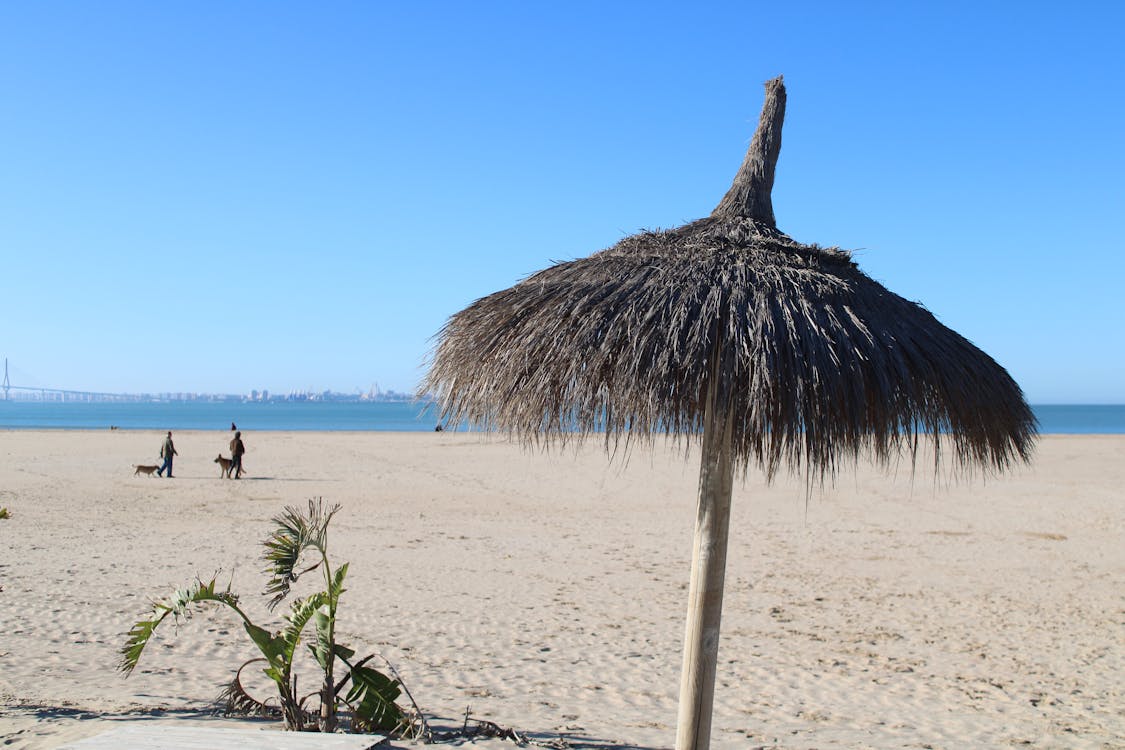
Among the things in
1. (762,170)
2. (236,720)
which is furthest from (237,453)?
(762,170)

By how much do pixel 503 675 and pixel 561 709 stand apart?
876 mm

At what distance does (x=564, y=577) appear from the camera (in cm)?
1016

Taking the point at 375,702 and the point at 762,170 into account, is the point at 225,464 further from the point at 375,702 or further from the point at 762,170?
the point at 762,170

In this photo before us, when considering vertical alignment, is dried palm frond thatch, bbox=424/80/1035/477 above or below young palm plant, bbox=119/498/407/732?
above

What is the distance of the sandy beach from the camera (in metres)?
5.68

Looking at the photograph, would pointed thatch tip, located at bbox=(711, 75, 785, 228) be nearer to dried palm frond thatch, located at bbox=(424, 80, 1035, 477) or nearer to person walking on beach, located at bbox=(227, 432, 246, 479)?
dried palm frond thatch, located at bbox=(424, 80, 1035, 477)

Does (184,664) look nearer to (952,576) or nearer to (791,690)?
(791,690)

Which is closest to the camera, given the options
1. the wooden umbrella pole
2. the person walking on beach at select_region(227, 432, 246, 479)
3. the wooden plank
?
the wooden plank

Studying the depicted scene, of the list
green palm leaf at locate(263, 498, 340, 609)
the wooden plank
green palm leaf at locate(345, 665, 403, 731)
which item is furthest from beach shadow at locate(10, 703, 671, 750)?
green palm leaf at locate(263, 498, 340, 609)

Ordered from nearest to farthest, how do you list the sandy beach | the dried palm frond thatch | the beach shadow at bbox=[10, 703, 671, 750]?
the dried palm frond thatch
the beach shadow at bbox=[10, 703, 671, 750]
the sandy beach

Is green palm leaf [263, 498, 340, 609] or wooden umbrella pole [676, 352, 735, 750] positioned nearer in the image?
wooden umbrella pole [676, 352, 735, 750]

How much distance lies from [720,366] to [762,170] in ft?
4.74

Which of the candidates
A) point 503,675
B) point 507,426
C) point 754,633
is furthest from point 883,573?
point 507,426

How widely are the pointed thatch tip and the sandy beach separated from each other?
1467 mm
